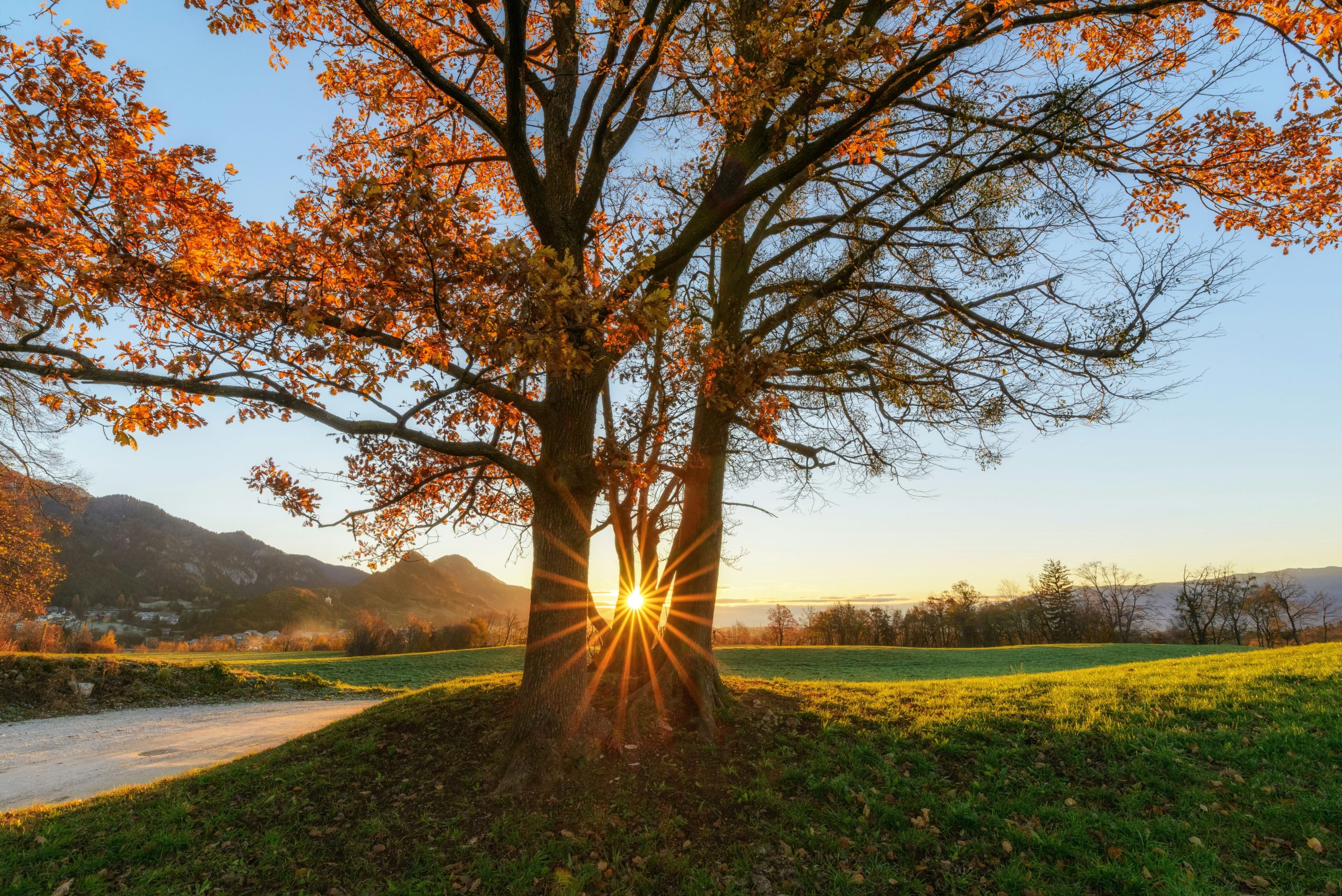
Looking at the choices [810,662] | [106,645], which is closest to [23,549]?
[106,645]

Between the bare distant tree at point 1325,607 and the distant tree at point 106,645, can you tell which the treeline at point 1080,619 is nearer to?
the bare distant tree at point 1325,607

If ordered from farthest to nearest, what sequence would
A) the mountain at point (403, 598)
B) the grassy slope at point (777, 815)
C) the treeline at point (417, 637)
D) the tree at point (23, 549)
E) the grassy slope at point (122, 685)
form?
the mountain at point (403, 598)
the treeline at point (417, 637)
the tree at point (23, 549)
the grassy slope at point (122, 685)
the grassy slope at point (777, 815)

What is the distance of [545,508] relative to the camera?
263 inches

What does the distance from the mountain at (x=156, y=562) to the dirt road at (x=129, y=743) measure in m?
127

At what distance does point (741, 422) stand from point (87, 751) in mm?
13937

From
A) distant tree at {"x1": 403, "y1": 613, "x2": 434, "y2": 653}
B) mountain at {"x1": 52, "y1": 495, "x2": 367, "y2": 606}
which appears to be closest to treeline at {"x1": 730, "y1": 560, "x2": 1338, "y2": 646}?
distant tree at {"x1": 403, "y1": 613, "x2": 434, "y2": 653}

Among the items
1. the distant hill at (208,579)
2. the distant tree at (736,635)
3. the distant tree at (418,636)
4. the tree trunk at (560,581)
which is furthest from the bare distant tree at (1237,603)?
the distant hill at (208,579)

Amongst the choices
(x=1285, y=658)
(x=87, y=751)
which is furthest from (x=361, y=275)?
(x=1285, y=658)

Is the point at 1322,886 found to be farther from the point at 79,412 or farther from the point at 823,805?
the point at 79,412

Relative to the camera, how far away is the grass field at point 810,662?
23.4 metres

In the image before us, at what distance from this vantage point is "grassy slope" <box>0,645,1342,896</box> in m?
4.79

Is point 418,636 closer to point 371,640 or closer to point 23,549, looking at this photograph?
point 371,640

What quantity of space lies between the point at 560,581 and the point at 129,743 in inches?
458

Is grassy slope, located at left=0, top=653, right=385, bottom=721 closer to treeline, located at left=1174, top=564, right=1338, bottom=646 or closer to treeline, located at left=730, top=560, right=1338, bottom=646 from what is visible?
treeline, located at left=730, top=560, right=1338, bottom=646
